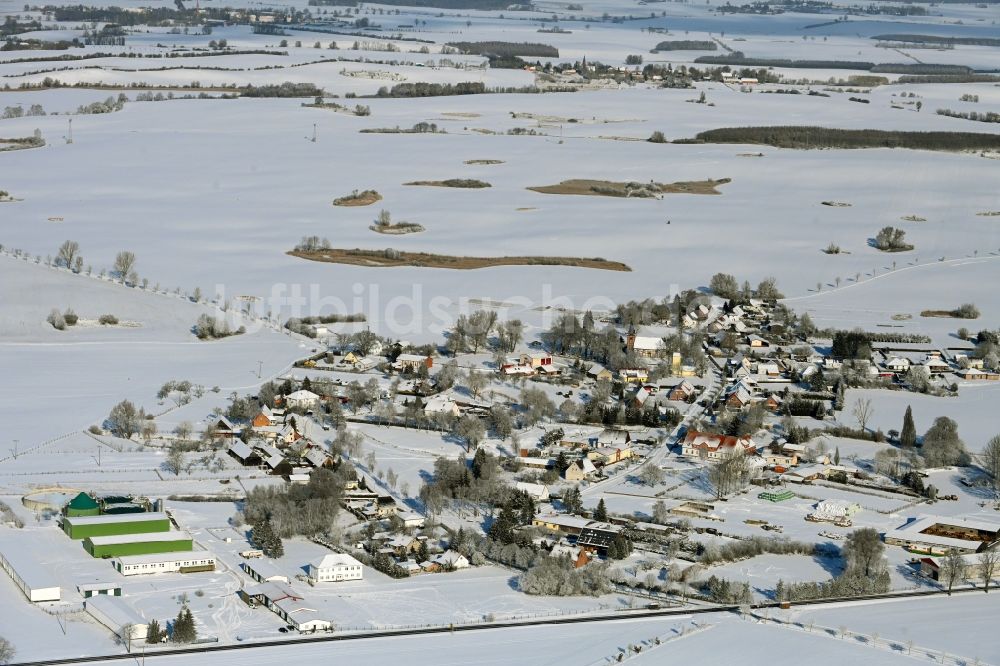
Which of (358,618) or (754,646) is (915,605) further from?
(358,618)

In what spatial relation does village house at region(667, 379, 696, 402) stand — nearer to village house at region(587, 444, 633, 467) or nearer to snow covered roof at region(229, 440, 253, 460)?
village house at region(587, 444, 633, 467)

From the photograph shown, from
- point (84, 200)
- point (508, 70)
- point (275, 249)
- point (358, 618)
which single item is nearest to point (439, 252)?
point (275, 249)

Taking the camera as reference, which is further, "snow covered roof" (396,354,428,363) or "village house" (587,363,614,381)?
"snow covered roof" (396,354,428,363)

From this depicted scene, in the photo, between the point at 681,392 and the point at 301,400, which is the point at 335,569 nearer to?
the point at 301,400

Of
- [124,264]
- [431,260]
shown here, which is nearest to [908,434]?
[431,260]

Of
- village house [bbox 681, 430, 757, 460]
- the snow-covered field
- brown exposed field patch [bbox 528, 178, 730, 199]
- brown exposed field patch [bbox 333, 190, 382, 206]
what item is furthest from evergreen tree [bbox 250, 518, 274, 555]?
brown exposed field patch [bbox 528, 178, 730, 199]

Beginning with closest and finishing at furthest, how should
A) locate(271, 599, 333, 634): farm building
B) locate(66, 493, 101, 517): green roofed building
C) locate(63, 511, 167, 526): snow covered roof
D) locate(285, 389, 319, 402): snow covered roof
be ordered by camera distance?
locate(271, 599, 333, 634): farm building
locate(63, 511, 167, 526): snow covered roof
locate(66, 493, 101, 517): green roofed building
locate(285, 389, 319, 402): snow covered roof

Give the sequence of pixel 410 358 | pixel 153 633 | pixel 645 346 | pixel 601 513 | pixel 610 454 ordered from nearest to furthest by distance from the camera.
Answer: pixel 153 633 → pixel 601 513 → pixel 610 454 → pixel 410 358 → pixel 645 346
